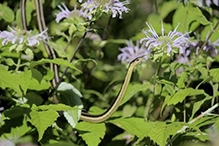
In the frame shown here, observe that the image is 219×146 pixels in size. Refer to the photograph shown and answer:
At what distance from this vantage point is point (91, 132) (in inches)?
29.9

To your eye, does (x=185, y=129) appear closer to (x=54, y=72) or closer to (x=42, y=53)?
(x=54, y=72)

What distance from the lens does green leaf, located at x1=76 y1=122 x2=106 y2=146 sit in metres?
0.73

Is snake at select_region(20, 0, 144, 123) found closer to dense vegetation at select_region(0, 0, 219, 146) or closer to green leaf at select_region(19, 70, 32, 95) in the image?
dense vegetation at select_region(0, 0, 219, 146)

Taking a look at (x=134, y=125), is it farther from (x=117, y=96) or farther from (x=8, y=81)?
(x=8, y=81)

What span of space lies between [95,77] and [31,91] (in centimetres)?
34

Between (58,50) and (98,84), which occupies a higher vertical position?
(58,50)

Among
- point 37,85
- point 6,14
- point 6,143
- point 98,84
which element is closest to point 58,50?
point 37,85

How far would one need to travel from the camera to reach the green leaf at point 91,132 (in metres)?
0.73

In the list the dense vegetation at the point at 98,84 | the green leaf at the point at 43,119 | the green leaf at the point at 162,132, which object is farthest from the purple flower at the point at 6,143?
the green leaf at the point at 162,132

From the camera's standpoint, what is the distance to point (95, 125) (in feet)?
2.58

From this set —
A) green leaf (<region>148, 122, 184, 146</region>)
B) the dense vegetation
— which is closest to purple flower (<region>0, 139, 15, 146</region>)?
the dense vegetation

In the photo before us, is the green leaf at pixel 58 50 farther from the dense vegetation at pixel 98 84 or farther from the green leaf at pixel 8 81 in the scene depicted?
the green leaf at pixel 8 81

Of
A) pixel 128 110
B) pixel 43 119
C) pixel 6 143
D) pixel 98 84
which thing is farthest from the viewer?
pixel 98 84

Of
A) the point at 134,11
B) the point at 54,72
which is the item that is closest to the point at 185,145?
the point at 54,72
